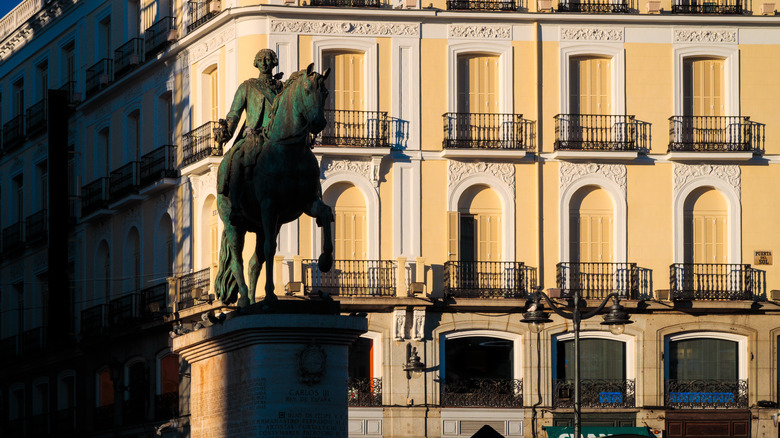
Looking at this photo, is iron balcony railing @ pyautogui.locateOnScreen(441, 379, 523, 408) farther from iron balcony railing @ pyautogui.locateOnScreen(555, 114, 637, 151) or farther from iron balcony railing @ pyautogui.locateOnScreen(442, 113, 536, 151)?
iron balcony railing @ pyautogui.locateOnScreen(555, 114, 637, 151)

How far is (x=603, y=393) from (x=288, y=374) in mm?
28968

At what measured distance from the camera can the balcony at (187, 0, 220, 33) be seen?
177 feet

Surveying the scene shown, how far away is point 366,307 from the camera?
5128 cm

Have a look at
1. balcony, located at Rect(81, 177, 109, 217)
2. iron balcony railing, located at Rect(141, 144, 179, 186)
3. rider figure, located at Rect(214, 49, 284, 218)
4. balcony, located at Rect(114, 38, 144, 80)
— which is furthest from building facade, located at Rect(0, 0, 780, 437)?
rider figure, located at Rect(214, 49, 284, 218)

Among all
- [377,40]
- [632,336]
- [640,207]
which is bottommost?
[632,336]

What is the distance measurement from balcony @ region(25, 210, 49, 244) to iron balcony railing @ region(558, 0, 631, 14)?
2027 centimetres

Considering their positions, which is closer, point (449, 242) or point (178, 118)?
point (449, 242)

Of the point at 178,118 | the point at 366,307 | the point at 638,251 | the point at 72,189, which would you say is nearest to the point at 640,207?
the point at 638,251

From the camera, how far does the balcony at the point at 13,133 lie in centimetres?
6750

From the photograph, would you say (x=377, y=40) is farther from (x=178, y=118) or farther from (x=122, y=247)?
(x=122, y=247)

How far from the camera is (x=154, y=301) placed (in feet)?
183

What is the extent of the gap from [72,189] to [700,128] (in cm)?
2168

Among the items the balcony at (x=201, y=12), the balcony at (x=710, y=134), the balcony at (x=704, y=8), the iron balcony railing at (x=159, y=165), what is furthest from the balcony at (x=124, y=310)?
the balcony at (x=704, y=8)

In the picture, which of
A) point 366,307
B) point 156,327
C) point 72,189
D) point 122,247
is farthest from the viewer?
point 72,189
